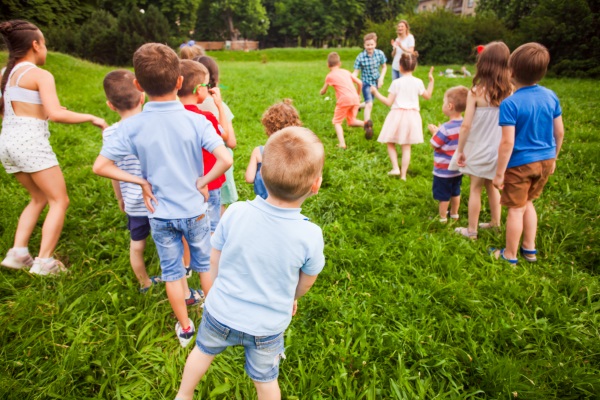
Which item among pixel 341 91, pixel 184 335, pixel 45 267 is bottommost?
pixel 184 335

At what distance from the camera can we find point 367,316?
2.74 m

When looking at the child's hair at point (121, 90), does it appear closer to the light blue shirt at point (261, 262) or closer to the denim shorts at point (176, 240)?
the denim shorts at point (176, 240)

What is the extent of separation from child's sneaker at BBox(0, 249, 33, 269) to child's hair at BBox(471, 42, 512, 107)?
4.62 meters

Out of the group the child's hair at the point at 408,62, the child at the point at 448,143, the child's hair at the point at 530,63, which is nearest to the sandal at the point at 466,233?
Result: the child at the point at 448,143

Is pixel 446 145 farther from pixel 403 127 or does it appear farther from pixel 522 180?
pixel 403 127

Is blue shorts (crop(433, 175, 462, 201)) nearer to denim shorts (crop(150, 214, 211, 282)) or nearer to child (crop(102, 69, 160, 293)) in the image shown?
denim shorts (crop(150, 214, 211, 282))

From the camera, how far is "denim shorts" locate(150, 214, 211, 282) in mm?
2352

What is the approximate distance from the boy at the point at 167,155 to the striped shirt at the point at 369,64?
643cm

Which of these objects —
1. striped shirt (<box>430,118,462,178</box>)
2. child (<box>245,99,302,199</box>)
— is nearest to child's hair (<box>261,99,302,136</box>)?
child (<box>245,99,302,199</box>)

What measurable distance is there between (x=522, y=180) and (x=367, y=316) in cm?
192

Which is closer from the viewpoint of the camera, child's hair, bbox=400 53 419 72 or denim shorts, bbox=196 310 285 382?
denim shorts, bbox=196 310 285 382

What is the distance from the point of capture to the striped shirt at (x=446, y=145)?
3949mm

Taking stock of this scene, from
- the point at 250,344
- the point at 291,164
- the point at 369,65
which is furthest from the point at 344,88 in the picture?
the point at 250,344

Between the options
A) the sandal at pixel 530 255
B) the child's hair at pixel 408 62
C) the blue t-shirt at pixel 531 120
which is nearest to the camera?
the blue t-shirt at pixel 531 120
